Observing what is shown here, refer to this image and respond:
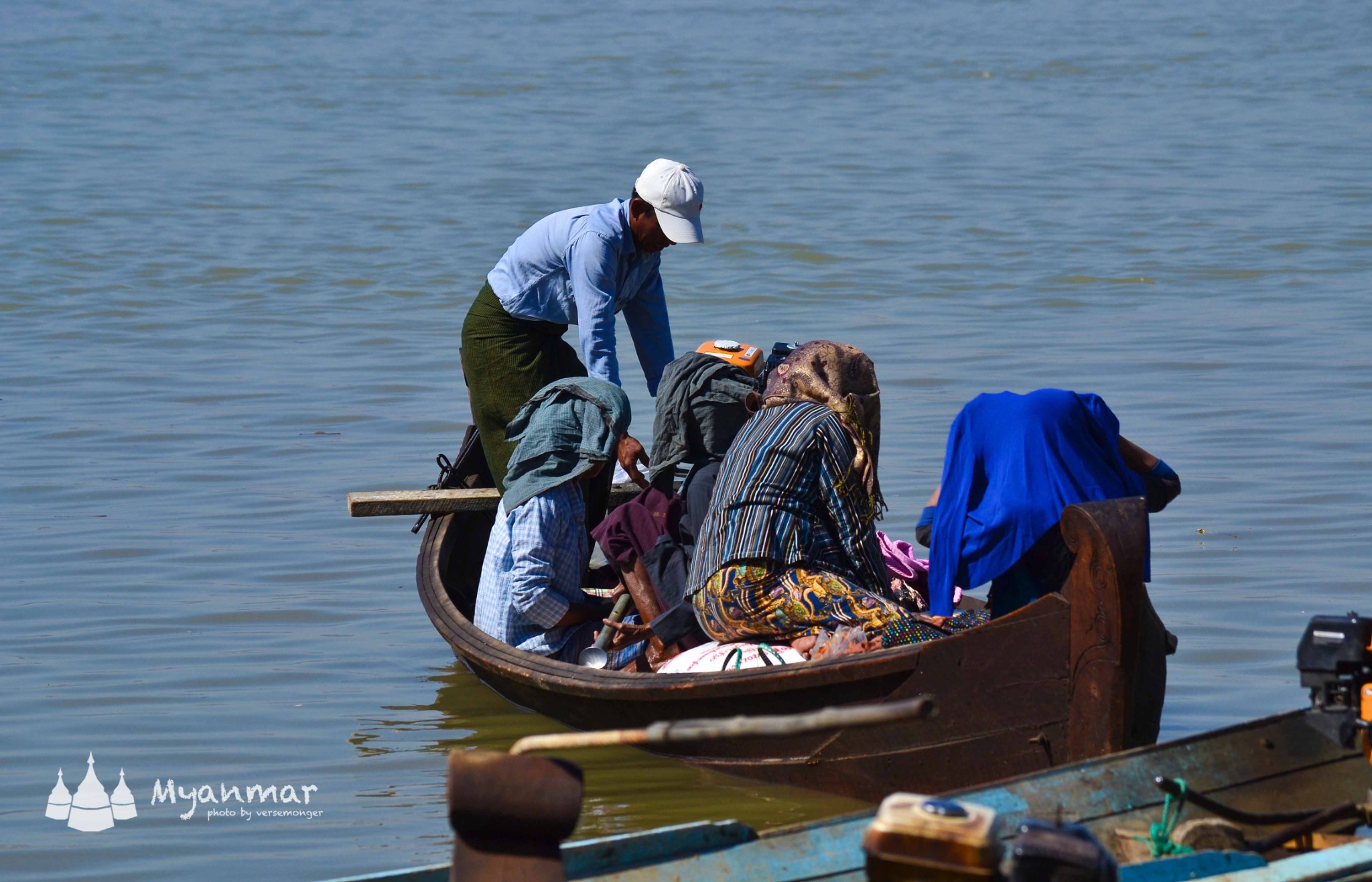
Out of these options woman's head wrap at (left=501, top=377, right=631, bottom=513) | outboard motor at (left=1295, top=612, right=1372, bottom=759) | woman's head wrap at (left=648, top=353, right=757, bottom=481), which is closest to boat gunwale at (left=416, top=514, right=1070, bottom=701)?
woman's head wrap at (left=501, top=377, right=631, bottom=513)

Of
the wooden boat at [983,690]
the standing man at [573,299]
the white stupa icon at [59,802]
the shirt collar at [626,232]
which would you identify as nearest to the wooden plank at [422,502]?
the standing man at [573,299]

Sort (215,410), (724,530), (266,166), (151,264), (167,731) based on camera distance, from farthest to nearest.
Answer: (266,166)
(151,264)
(215,410)
(167,731)
(724,530)

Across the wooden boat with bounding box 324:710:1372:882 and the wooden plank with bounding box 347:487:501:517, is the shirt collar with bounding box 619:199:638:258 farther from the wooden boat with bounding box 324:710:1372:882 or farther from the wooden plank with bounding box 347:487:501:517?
the wooden boat with bounding box 324:710:1372:882

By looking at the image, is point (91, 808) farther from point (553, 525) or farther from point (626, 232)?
point (626, 232)

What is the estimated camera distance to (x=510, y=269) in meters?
5.95

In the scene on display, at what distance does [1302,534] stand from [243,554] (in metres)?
4.47

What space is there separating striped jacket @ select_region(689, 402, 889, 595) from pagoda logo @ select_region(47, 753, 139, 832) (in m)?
1.79

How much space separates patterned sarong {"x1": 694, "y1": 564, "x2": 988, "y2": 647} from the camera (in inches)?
182

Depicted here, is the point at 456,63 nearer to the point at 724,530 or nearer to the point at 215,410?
the point at 215,410

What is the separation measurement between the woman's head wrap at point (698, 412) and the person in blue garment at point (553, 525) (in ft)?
0.45

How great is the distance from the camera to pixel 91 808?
199 inches

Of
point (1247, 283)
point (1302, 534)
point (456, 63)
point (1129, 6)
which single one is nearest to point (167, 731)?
point (1302, 534)

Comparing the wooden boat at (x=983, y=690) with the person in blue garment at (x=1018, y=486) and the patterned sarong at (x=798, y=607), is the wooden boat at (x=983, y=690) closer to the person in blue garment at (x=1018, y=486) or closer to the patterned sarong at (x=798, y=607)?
the patterned sarong at (x=798, y=607)

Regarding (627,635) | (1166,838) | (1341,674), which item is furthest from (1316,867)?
(627,635)
